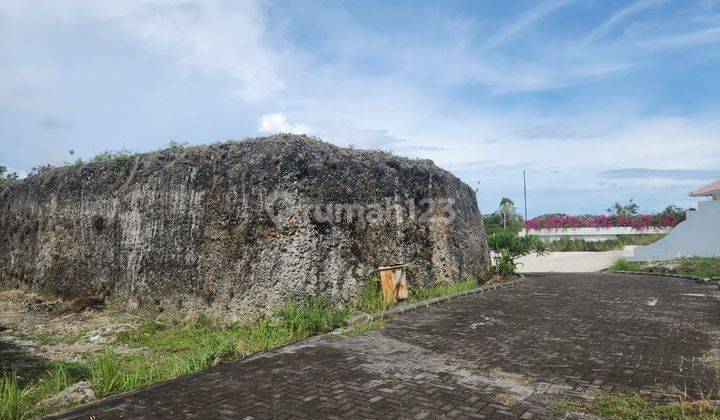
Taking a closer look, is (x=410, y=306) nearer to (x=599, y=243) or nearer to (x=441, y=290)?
(x=441, y=290)

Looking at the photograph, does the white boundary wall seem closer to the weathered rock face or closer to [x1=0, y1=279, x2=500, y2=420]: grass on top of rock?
the weathered rock face

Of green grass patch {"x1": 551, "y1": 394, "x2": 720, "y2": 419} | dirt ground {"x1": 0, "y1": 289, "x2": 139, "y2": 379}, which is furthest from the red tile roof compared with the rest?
dirt ground {"x1": 0, "y1": 289, "x2": 139, "y2": 379}

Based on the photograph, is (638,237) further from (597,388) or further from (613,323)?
(597,388)

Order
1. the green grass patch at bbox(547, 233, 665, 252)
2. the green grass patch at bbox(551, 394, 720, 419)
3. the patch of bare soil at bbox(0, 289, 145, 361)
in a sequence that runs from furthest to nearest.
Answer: the green grass patch at bbox(547, 233, 665, 252) → the patch of bare soil at bbox(0, 289, 145, 361) → the green grass patch at bbox(551, 394, 720, 419)

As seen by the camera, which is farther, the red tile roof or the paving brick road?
the red tile roof

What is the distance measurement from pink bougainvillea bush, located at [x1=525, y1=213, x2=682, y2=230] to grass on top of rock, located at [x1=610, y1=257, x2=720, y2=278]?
58.9 feet

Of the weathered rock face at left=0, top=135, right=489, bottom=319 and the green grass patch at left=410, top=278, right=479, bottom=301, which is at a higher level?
the weathered rock face at left=0, top=135, right=489, bottom=319

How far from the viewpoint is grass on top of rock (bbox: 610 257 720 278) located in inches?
602

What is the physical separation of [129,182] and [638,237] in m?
33.1

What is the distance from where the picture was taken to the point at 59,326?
32.6 ft

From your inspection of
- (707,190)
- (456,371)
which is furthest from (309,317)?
(707,190)

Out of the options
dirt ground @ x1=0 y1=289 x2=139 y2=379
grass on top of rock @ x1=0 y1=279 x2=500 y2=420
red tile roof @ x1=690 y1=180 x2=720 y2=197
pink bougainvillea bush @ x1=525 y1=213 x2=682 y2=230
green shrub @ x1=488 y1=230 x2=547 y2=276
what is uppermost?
red tile roof @ x1=690 y1=180 x2=720 y2=197

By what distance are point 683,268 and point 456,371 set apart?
15.2 metres

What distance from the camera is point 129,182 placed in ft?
36.9
